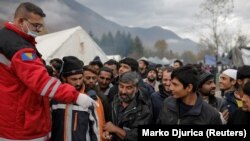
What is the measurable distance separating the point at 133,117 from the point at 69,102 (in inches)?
46.8

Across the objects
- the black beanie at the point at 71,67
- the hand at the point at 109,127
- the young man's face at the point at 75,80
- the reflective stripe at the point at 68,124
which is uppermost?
the black beanie at the point at 71,67

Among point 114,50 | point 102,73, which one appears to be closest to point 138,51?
point 114,50

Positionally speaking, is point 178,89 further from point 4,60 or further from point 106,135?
point 4,60

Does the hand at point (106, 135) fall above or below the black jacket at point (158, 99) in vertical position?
below

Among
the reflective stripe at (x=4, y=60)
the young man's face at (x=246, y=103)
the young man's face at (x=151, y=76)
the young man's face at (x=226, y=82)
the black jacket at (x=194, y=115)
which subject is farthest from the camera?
the young man's face at (x=151, y=76)

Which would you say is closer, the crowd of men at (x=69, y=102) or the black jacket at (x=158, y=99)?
the crowd of men at (x=69, y=102)

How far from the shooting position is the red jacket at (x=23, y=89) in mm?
2658

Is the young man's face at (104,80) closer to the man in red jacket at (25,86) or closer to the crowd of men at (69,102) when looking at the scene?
the crowd of men at (69,102)

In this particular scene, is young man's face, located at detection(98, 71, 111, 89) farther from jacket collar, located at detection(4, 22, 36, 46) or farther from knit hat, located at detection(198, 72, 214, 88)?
jacket collar, located at detection(4, 22, 36, 46)

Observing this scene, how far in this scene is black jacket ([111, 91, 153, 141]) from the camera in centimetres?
375

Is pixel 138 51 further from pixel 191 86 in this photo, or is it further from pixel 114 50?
pixel 191 86

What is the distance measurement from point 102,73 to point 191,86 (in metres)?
2.25

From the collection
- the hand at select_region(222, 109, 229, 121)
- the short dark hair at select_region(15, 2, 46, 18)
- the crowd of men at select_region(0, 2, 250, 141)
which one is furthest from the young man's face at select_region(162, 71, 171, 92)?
the short dark hair at select_region(15, 2, 46, 18)

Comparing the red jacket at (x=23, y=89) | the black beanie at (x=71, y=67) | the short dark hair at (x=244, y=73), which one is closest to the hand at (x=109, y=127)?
the black beanie at (x=71, y=67)
